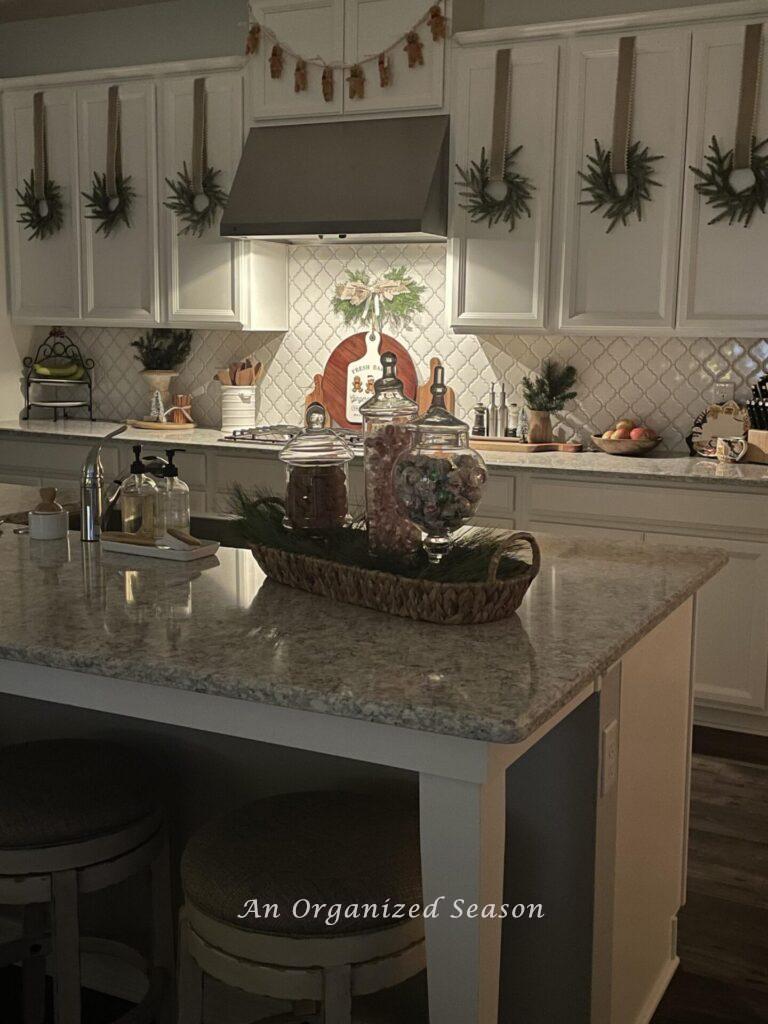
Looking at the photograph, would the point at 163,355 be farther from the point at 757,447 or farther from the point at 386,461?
the point at 386,461

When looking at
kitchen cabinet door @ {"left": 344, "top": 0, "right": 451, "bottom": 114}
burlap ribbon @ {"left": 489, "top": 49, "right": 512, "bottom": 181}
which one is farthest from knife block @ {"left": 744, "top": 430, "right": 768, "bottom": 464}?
kitchen cabinet door @ {"left": 344, "top": 0, "right": 451, "bottom": 114}

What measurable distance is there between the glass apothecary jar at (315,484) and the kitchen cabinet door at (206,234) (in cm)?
299

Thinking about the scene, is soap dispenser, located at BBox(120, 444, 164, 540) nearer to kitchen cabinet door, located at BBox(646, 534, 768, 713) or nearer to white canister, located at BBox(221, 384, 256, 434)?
kitchen cabinet door, located at BBox(646, 534, 768, 713)

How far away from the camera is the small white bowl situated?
8.03 feet

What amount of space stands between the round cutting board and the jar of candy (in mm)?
3161

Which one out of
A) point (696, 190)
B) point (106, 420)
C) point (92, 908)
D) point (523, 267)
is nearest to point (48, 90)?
point (106, 420)

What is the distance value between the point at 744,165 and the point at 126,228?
2.74m

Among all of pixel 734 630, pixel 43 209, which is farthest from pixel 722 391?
pixel 43 209

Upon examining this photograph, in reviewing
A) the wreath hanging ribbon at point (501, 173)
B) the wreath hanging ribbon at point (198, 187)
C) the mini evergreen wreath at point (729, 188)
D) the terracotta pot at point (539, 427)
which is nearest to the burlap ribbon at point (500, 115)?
the wreath hanging ribbon at point (501, 173)

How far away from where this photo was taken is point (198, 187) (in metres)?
4.87

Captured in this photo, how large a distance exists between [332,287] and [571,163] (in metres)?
1.34

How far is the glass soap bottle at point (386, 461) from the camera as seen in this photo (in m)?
1.92

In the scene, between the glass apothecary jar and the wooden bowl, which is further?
the wooden bowl

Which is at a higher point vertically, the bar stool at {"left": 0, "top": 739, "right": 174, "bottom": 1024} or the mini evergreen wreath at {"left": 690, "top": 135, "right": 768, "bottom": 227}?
the mini evergreen wreath at {"left": 690, "top": 135, "right": 768, "bottom": 227}
